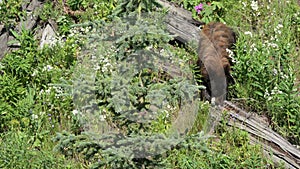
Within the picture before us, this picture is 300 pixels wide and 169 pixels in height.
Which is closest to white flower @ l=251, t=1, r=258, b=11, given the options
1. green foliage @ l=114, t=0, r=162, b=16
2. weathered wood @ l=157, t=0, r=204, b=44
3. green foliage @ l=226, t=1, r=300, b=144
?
green foliage @ l=226, t=1, r=300, b=144

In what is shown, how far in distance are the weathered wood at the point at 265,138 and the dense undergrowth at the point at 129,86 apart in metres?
0.13

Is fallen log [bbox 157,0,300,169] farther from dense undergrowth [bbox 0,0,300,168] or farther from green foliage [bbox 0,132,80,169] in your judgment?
green foliage [bbox 0,132,80,169]

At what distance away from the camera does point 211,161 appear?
5312 millimetres

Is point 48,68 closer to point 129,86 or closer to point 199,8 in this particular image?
point 199,8

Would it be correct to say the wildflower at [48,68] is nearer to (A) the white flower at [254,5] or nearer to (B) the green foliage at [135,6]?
(B) the green foliage at [135,6]

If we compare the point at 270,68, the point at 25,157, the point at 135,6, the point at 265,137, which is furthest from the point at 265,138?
the point at 135,6

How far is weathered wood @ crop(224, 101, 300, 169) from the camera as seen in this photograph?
5.74 m

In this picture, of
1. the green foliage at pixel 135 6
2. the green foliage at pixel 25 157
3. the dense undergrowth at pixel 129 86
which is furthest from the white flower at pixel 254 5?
the green foliage at pixel 135 6

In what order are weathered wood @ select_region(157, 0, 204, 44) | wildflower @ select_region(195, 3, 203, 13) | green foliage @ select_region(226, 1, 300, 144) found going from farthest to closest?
wildflower @ select_region(195, 3, 203, 13) < weathered wood @ select_region(157, 0, 204, 44) < green foliage @ select_region(226, 1, 300, 144)

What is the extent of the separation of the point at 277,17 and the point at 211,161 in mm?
3510

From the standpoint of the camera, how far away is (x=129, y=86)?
12.7 ft

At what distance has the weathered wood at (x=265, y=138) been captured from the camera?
5742 millimetres

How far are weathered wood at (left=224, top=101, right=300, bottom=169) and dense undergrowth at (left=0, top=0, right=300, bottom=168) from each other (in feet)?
0.43

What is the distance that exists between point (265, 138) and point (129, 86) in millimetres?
2510
